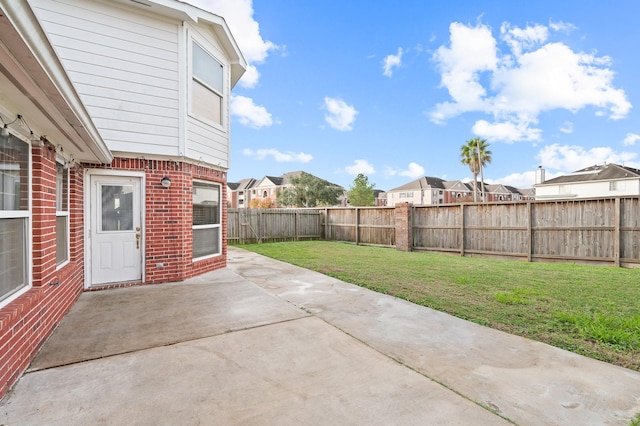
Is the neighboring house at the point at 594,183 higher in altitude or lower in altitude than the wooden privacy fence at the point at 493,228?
higher

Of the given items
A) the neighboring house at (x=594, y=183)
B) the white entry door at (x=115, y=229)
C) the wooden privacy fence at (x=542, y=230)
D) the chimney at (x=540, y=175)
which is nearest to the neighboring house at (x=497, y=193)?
the chimney at (x=540, y=175)

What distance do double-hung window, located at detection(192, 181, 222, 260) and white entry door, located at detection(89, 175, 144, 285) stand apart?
1129 mm

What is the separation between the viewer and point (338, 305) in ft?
15.1

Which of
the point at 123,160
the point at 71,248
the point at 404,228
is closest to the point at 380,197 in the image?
the point at 404,228

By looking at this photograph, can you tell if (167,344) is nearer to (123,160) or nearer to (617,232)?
(123,160)

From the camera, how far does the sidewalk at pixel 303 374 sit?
6.87 feet

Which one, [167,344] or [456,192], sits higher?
[456,192]

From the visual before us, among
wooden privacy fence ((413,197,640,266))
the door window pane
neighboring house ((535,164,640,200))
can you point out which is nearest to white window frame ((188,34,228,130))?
the door window pane

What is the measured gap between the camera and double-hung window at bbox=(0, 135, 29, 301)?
2590 mm

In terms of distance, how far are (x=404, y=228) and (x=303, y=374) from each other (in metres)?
10.4

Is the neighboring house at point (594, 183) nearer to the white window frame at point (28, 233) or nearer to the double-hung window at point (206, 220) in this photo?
the double-hung window at point (206, 220)

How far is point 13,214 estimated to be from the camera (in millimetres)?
2748

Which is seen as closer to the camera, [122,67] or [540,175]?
[122,67]

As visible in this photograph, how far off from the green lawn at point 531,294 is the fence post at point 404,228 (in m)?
2.96
